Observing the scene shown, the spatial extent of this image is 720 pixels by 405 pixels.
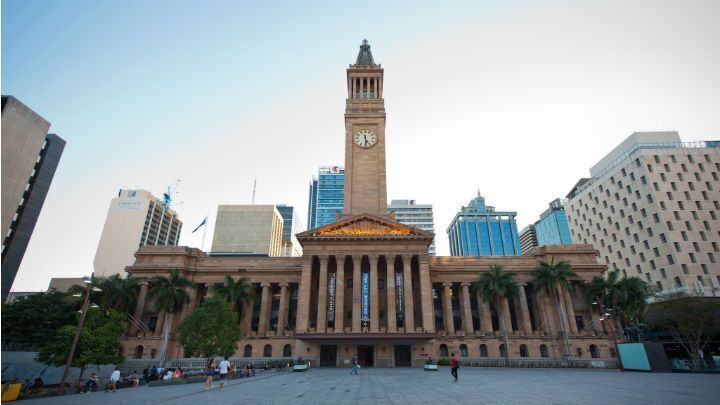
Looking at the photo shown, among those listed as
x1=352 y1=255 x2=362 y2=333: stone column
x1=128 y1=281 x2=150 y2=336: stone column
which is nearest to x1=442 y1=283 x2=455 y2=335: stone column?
x1=352 y1=255 x2=362 y2=333: stone column

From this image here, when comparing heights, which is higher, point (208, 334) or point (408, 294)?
point (408, 294)

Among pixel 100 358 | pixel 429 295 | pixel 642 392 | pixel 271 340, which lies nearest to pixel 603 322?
pixel 429 295

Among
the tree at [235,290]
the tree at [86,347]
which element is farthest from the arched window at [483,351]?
the tree at [86,347]

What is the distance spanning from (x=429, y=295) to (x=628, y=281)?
27.6 metres

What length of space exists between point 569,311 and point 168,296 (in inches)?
2366

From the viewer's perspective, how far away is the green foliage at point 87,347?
36.5 metres

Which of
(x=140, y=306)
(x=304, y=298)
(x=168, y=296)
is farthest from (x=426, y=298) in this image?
(x=140, y=306)

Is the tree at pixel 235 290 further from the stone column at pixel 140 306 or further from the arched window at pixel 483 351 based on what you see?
the arched window at pixel 483 351

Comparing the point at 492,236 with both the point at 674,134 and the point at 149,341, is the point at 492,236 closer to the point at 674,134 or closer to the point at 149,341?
the point at 674,134

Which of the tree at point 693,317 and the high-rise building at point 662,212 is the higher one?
the high-rise building at point 662,212

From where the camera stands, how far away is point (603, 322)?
6066cm

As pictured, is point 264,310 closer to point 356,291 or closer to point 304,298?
point 304,298

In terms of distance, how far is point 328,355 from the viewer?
5712 centimetres

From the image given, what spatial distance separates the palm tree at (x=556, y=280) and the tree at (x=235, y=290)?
44255 millimetres
